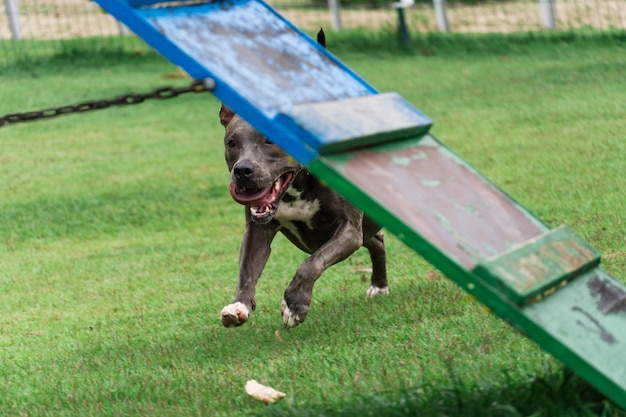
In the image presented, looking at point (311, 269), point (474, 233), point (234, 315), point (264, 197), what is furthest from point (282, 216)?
point (474, 233)

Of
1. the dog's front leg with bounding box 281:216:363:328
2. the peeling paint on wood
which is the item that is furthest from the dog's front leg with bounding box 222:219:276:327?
the peeling paint on wood

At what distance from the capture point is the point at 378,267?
6.38m

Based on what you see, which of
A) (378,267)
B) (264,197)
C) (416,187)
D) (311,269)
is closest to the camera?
(416,187)

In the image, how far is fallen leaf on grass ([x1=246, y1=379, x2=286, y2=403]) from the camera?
4.26 metres

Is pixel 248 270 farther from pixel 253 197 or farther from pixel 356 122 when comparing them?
pixel 356 122

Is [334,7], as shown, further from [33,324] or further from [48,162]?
[33,324]

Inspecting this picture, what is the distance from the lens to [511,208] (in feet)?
13.4

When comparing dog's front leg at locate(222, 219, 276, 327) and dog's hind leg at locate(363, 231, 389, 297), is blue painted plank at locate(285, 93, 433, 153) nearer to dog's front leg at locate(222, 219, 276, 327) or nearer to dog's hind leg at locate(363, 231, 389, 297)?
dog's front leg at locate(222, 219, 276, 327)

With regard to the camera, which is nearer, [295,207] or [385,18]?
[295,207]

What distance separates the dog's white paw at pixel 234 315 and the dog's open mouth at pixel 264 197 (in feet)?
1.56

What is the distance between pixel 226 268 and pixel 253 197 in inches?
83.3

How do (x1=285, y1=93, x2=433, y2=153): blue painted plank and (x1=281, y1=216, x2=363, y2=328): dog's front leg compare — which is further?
(x1=281, y1=216, x2=363, y2=328): dog's front leg

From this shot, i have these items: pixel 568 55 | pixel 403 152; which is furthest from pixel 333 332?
pixel 568 55

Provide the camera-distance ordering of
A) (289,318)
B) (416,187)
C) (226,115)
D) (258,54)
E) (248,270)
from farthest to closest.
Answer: (226,115) < (248,270) < (289,318) < (258,54) < (416,187)
